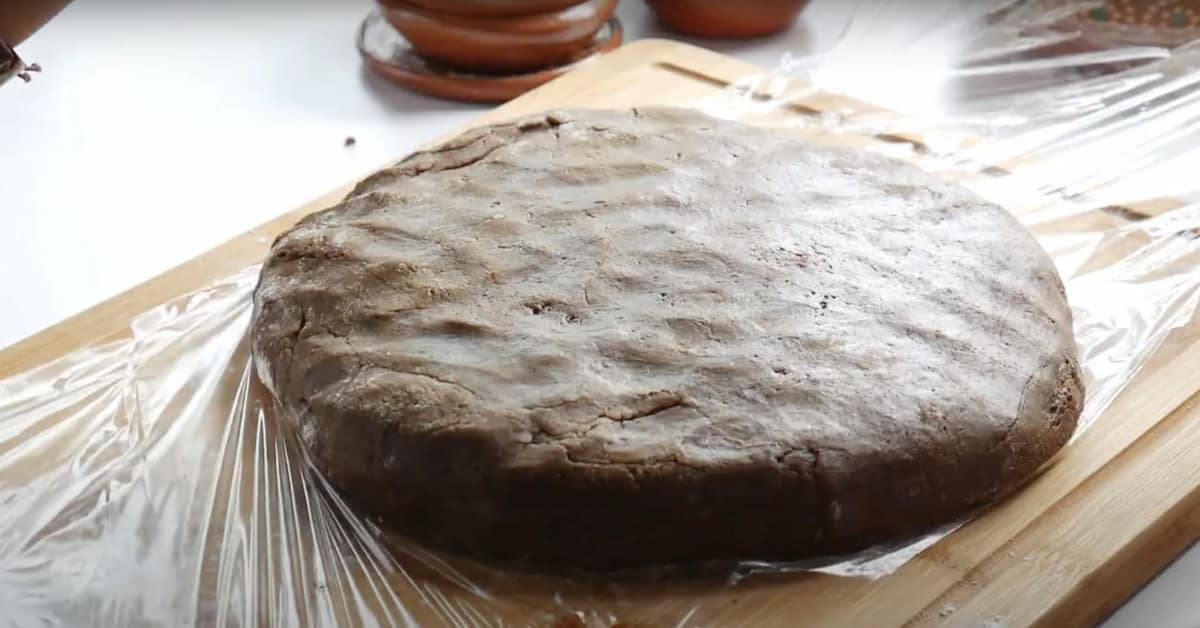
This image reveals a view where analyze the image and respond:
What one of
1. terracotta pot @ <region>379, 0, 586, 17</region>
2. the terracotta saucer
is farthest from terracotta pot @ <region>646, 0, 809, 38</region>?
terracotta pot @ <region>379, 0, 586, 17</region>

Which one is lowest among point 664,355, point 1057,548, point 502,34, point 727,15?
point 1057,548

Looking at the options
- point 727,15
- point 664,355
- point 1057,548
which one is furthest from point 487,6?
point 1057,548

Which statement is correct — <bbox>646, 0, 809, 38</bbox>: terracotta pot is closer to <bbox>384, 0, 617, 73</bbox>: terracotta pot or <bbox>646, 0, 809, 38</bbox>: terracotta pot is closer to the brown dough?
<bbox>384, 0, 617, 73</bbox>: terracotta pot

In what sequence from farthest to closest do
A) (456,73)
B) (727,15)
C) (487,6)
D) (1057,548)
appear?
(727,15) → (456,73) → (487,6) → (1057,548)

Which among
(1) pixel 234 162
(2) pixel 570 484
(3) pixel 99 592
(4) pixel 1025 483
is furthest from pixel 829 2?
(3) pixel 99 592

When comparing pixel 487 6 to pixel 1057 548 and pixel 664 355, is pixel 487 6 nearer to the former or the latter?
pixel 664 355
